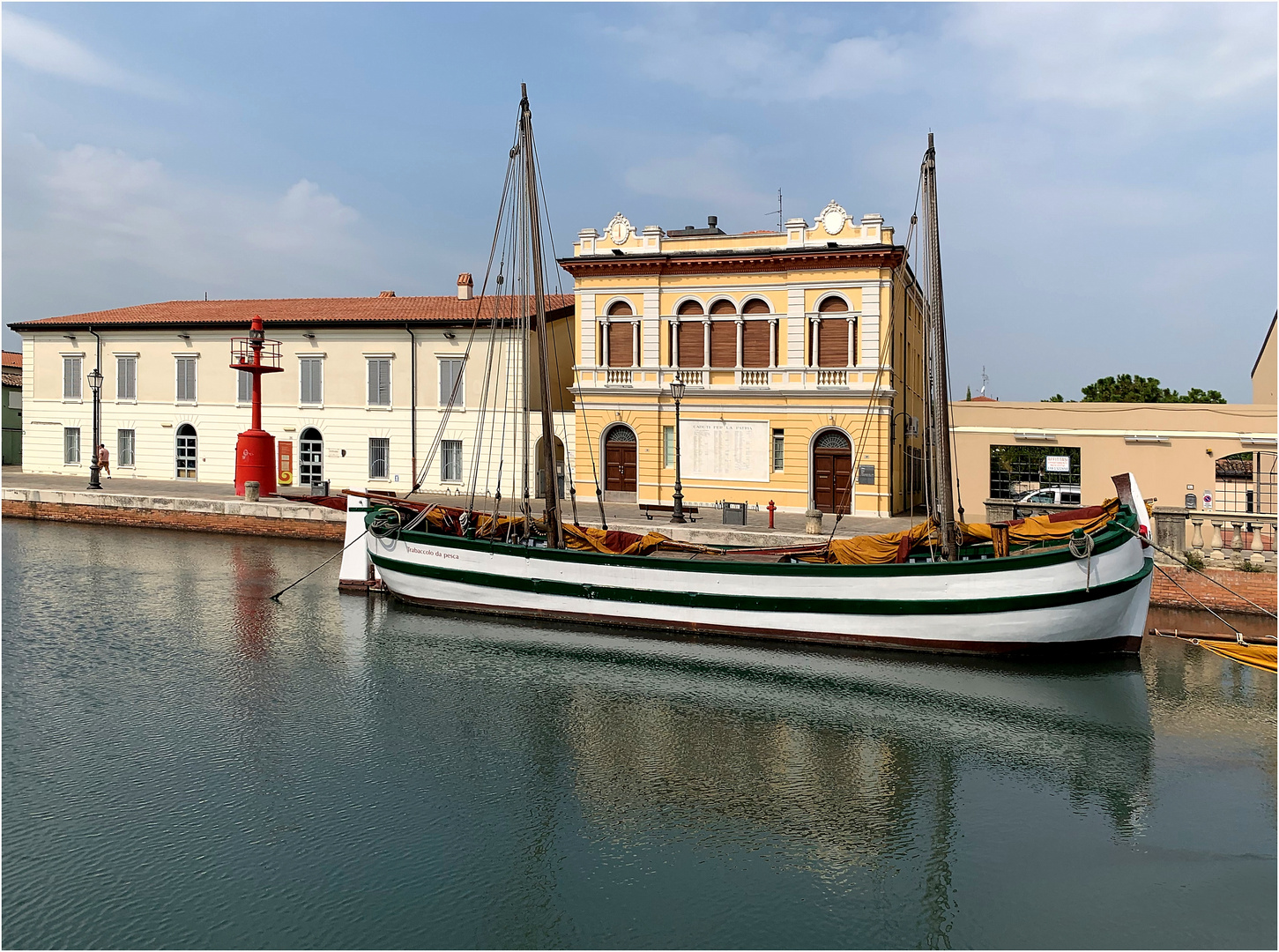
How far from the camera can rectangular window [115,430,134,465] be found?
39.2 metres

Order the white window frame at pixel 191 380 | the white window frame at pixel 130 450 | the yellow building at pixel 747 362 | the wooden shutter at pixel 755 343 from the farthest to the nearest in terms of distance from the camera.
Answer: the white window frame at pixel 130 450 < the white window frame at pixel 191 380 < the wooden shutter at pixel 755 343 < the yellow building at pixel 747 362

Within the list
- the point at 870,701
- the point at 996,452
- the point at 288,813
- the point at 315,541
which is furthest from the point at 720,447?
the point at 288,813

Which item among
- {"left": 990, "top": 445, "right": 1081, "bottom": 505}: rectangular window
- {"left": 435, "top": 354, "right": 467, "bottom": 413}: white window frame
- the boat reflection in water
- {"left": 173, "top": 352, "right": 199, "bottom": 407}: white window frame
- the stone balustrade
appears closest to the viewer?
the boat reflection in water

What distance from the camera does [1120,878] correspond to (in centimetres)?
840

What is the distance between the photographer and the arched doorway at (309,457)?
37219 mm

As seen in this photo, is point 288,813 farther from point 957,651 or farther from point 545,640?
point 957,651

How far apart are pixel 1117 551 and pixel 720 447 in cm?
1740

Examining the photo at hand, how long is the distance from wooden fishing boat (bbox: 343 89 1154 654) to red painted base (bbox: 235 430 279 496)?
16018 mm

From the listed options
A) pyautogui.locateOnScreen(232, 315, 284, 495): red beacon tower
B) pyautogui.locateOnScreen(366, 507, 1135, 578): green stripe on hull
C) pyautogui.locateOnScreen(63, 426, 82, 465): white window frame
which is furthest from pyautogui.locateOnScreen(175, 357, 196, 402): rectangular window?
pyautogui.locateOnScreen(366, 507, 1135, 578): green stripe on hull

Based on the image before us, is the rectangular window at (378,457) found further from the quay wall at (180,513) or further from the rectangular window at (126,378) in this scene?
the rectangular window at (126,378)

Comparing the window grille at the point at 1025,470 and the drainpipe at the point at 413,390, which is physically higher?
the drainpipe at the point at 413,390

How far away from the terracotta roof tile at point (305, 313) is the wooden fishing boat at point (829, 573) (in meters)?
16.6

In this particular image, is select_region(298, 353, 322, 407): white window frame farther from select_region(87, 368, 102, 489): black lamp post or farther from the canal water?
the canal water

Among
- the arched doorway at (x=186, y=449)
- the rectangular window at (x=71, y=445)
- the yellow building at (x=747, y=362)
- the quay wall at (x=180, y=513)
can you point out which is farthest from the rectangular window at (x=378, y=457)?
the rectangular window at (x=71, y=445)
